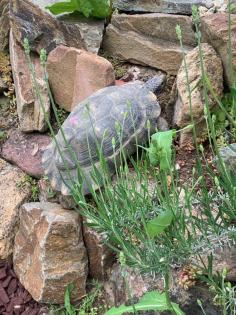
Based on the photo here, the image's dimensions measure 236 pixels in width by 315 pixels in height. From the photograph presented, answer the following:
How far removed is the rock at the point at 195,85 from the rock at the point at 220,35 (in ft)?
0.11

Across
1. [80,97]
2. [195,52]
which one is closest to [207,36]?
[195,52]

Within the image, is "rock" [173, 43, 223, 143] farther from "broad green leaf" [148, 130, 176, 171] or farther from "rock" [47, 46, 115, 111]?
"broad green leaf" [148, 130, 176, 171]

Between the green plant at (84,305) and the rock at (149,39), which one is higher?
the rock at (149,39)

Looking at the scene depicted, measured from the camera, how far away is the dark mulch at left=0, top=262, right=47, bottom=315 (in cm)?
332

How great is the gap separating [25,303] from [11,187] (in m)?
0.66

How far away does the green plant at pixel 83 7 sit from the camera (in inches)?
149

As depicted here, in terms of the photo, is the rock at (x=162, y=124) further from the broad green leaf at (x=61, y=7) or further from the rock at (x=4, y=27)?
the rock at (x=4, y=27)

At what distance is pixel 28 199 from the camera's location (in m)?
3.51

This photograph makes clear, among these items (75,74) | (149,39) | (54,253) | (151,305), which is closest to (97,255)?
(54,253)

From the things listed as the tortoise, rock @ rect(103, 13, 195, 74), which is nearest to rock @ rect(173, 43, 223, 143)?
the tortoise

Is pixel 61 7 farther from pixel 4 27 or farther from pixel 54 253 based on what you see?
pixel 54 253

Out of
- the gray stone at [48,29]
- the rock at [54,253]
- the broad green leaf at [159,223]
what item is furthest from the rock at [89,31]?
the broad green leaf at [159,223]

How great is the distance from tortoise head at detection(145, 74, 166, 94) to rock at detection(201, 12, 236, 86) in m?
0.35

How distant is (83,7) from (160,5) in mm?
495
